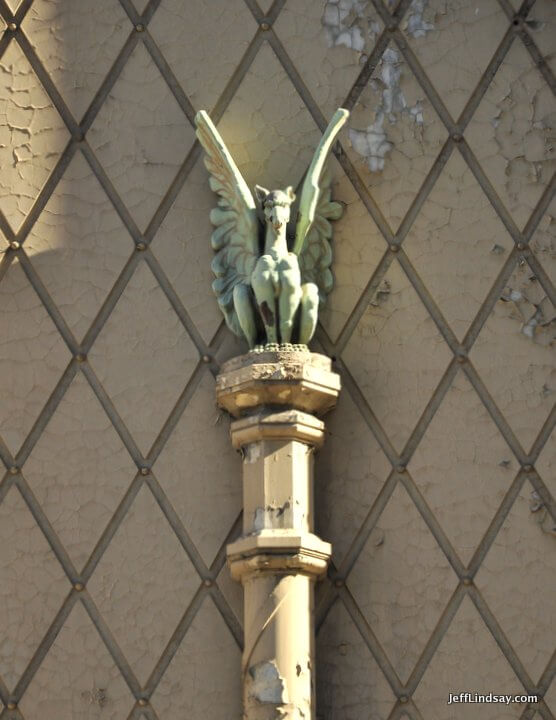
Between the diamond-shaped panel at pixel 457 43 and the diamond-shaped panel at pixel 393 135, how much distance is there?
8cm

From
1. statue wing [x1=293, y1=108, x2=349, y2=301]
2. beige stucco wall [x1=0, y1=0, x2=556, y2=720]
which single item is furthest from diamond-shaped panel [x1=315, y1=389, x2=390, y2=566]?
statue wing [x1=293, y1=108, x2=349, y2=301]

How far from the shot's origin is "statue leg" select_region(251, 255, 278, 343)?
21.5 ft

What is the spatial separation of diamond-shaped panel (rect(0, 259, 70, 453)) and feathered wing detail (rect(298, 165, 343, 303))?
91 cm

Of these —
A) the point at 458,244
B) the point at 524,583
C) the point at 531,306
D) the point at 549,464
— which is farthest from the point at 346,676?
the point at 458,244

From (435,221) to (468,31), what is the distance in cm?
74

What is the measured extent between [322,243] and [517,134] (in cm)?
81

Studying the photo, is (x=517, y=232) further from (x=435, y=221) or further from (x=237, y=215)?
(x=237, y=215)

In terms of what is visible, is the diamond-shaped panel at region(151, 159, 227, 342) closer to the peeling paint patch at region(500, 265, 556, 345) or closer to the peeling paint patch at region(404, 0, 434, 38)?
the peeling paint patch at region(404, 0, 434, 38)

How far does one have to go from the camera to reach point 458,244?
6.88m

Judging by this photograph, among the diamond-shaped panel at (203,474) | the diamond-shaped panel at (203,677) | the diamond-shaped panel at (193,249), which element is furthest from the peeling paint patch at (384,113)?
the diamond-shaped panel at (203,677)

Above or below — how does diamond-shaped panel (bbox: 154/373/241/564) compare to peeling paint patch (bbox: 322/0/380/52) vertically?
below

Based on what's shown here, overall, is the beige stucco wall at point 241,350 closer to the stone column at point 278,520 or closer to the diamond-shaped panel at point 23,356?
the diamond-shaped panel at point 23,356

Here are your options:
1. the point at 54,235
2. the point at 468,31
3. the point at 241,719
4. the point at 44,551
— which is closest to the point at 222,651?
the point at 241,719

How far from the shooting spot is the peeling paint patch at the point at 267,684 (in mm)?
6219
